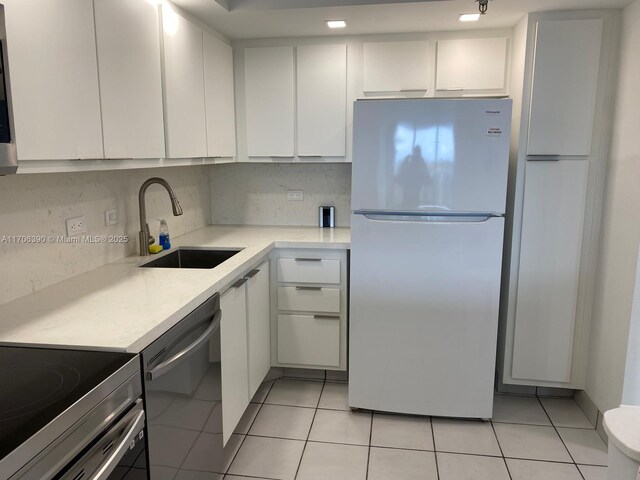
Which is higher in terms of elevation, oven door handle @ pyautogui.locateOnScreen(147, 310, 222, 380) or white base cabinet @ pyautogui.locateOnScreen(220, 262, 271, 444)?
oven door handle @ pyautogui.locateOnScreen(147, 310, 222, 380)

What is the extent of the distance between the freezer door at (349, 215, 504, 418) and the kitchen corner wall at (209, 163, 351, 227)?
2.95 ft

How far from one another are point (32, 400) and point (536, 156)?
235cm

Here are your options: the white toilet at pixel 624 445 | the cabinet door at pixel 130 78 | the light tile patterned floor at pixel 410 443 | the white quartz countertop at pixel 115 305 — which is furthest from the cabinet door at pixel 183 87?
the white toilet at pixel 624 445

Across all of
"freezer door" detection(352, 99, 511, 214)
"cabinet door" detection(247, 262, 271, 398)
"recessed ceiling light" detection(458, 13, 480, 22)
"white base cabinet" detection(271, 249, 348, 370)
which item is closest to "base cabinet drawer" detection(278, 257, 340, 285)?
"white base cabinet" detection(271, 249, 348, 370)

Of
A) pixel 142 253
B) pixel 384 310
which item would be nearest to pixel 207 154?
pixel 142 253

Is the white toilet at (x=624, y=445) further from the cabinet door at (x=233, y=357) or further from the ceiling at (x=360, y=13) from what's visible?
the ceiling at (x=360, y=13)

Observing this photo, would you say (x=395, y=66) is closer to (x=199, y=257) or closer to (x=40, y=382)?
(x=199, y=257)

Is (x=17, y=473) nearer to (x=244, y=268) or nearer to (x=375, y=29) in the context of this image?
(x=244, y=268)

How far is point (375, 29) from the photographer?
263 cm

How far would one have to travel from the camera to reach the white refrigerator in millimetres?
2213

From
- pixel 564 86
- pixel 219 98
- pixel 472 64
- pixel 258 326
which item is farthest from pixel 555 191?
pixel 219 98

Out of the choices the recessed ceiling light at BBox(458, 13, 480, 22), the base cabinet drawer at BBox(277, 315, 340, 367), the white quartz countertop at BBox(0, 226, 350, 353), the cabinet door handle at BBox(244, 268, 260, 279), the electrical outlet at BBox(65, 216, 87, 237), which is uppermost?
the recessed ceiling light at BBox(458, 13, 480, 22)

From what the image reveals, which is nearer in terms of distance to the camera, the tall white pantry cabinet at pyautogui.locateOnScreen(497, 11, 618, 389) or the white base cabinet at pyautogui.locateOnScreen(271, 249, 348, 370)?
the tall white pantry cabinet at pyautogui.locateOnScreen(497, 11, 618, 389)

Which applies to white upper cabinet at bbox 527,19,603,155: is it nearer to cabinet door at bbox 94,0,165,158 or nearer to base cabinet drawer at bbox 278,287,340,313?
base cabinet drawer at bbox 278,287,340,313
